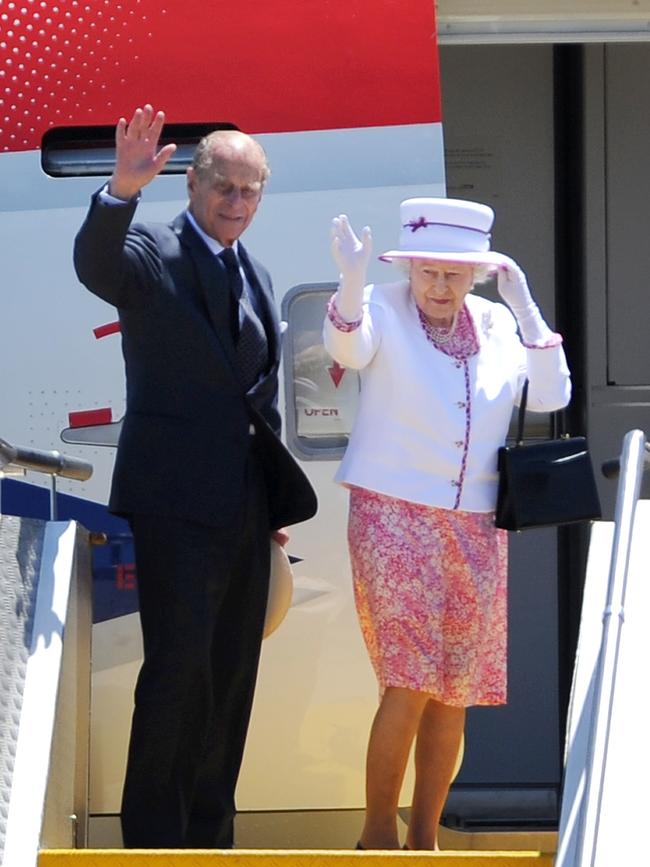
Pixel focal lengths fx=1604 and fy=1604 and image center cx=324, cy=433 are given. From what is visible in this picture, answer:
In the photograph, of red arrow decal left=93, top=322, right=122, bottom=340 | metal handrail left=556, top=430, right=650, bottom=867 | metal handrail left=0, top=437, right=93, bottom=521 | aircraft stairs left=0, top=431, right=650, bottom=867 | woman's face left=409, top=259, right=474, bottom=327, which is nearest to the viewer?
metal handrail left=556, top=430, right=650, bottom=867

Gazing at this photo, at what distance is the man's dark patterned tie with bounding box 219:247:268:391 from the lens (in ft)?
11.6

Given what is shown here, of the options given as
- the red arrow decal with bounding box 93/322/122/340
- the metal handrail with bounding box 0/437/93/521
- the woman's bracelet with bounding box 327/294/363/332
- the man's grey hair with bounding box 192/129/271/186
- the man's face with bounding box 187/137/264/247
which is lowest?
the metal handrail with bounding box 0/437/93/521

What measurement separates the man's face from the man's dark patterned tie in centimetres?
6

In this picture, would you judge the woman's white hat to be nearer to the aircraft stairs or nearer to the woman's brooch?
the woman's brooch

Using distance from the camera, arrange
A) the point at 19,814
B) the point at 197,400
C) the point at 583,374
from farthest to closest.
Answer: the point at 583,374, the point at 197,400, the point at 19,814

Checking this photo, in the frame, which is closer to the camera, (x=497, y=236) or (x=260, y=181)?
(x=260, y=181)

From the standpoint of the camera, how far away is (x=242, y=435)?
138 inches

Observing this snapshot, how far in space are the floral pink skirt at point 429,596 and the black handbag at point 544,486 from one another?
0.10 metres

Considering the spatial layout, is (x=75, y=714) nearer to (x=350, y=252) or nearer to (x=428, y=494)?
(x=428, y=494)

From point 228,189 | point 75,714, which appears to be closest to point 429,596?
point 75,714

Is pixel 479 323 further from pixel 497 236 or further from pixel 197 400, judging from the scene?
pixel 497 236

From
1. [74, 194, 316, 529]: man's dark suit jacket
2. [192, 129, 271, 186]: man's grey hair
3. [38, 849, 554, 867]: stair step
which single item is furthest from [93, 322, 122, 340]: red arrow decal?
[38, 849, 554, 867]: stair step

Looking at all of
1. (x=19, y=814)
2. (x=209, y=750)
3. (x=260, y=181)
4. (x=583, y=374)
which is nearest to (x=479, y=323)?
(x=260, y=181)

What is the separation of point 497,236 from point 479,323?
7.18 ft
